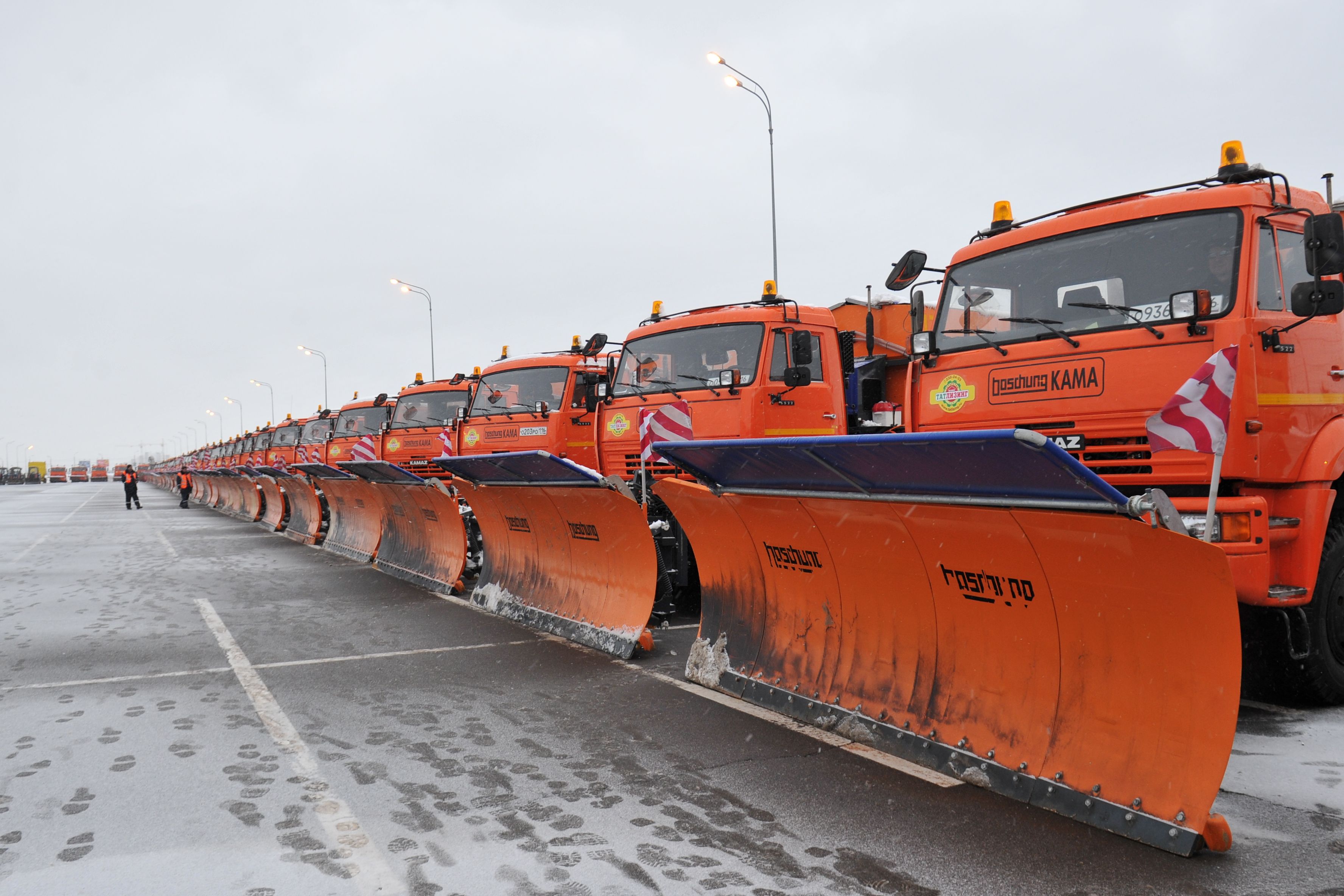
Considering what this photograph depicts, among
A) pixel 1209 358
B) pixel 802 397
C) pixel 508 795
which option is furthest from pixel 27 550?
pixel 1209 358

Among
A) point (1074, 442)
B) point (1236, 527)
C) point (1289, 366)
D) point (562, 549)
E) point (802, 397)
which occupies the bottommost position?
point (562, 549)

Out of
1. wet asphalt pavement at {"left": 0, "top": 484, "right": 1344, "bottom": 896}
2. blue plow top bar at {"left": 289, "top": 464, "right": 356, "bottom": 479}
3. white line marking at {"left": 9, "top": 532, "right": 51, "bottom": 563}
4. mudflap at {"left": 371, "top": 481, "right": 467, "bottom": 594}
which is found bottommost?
wet asphalt pavement at {"left": 0, "top": 484, "right": 1344, "bottom": 896}

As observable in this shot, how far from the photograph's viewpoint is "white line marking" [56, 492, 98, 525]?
28.0 metres

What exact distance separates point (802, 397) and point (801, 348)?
0.50 meters

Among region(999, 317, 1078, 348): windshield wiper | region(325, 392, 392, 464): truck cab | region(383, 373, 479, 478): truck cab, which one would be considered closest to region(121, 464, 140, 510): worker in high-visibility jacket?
region(325, 392, 392, 464): truck cab

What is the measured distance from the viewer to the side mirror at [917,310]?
265 inches

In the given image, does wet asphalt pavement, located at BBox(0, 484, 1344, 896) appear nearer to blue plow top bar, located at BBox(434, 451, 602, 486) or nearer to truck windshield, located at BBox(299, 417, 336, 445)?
blue plow top bar, located at BBox(434, 451, 602, 486)

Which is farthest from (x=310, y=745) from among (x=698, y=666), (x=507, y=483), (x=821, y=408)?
(x=821, y=408)

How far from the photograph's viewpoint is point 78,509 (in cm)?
3556

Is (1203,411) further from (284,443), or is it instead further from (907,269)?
(284,443)

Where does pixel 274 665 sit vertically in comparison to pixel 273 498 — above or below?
below

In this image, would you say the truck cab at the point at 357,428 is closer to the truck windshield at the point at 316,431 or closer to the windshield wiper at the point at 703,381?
the truck windshield at the point at 316,431

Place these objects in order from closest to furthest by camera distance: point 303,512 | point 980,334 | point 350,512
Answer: point 980,334
point 350,512
point 303,512

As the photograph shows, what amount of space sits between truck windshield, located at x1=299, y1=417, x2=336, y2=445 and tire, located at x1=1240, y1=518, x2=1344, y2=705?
2008cm
